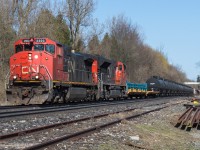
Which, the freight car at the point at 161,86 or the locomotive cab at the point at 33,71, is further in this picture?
the freight car at the point at 161,86

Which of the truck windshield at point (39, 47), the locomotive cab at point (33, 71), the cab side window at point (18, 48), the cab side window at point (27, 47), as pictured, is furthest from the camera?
the cab side window at point (18, 48)

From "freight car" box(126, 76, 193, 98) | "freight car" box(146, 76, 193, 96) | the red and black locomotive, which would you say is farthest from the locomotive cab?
"freight car" box(146, 76, 193, 96)

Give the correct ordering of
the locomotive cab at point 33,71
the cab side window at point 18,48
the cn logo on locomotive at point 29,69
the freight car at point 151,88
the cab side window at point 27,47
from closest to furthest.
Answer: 1. the locomotive cab at point 33,71
2. the cn logo on locomotive at point 29,69
3. the cab side window at point 27,47
4. the cab side window at point 18,48
5. the freight car at point 151,88

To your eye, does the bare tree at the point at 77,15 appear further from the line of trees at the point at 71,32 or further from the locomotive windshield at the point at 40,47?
the locomotive windshield at the point at 40,47

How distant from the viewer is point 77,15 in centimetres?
4875

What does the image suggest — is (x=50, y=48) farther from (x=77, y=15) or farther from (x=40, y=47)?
(x=77, y=15)

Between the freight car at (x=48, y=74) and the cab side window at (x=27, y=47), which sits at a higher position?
the cab side window at (x=27, y=47)

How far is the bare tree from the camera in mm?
47812

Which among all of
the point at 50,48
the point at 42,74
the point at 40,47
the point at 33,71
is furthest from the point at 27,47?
the point at 42,74

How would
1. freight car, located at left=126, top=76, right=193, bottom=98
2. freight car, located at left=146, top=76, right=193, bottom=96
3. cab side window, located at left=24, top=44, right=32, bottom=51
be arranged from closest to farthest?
1. cab side window, located at left=24, top=44, right=32, bottom=51
2. freight car, located at left=126, top=76, right=193, bottom=98
3. freight car, located at left=146, top=76, right=193, bottom=96

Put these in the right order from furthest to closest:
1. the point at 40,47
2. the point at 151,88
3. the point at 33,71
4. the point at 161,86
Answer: the point at 161,86 → the point at 151,88 → the point at 40,47 → the point at 33,71

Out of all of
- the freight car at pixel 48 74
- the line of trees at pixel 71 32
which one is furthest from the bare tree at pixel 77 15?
the freight car at pixel 48 74

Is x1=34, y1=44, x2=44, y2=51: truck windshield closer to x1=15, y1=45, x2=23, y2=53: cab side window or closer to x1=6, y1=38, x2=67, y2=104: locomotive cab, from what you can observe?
x1=6, y1=38, x2=67, y2=104: locomotive cab

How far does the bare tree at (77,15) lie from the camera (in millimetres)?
47812
